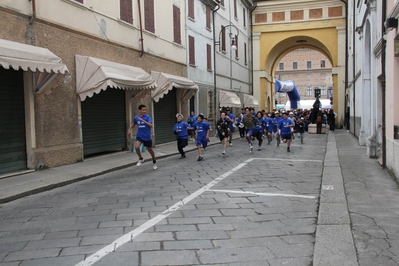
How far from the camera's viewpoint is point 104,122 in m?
13.5

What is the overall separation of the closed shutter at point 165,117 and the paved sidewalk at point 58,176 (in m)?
4.60

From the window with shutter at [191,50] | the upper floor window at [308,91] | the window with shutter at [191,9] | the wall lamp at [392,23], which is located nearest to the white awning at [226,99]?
the window with shutter at [191,50]

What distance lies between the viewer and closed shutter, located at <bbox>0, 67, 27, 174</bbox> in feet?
30.3

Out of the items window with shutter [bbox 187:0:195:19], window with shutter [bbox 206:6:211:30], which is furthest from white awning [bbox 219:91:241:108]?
window with shutter [bbox 187:0:195:19]

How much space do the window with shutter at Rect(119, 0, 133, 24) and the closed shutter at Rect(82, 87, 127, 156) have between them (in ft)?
8.32

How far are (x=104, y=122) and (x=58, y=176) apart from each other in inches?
180

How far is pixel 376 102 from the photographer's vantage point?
11062 mm

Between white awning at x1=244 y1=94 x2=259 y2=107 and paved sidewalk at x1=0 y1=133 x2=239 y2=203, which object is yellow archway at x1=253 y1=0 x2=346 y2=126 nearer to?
white awning at x1=244 y1=94 x2=259 y2=107

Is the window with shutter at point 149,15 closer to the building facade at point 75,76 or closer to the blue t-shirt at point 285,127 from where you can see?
the building facade at point 75,76

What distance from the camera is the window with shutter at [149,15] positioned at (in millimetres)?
15695

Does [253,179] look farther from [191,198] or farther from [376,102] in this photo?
[376,102]

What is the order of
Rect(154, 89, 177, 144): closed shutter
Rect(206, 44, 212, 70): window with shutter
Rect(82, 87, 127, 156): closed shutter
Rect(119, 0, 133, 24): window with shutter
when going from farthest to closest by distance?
1. Rect(206, 44, 212, 70): window with shutter
2. Rect(154, 89, 177, 144): closed shutter
3. Rect(119, 0, 133, 24): window with shutter
4. Rect(82, 87, 127, 156): closed shutter

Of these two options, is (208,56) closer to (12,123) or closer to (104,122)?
(104,122)

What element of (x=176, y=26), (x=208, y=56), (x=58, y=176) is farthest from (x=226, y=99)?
(x=58, y=176)
